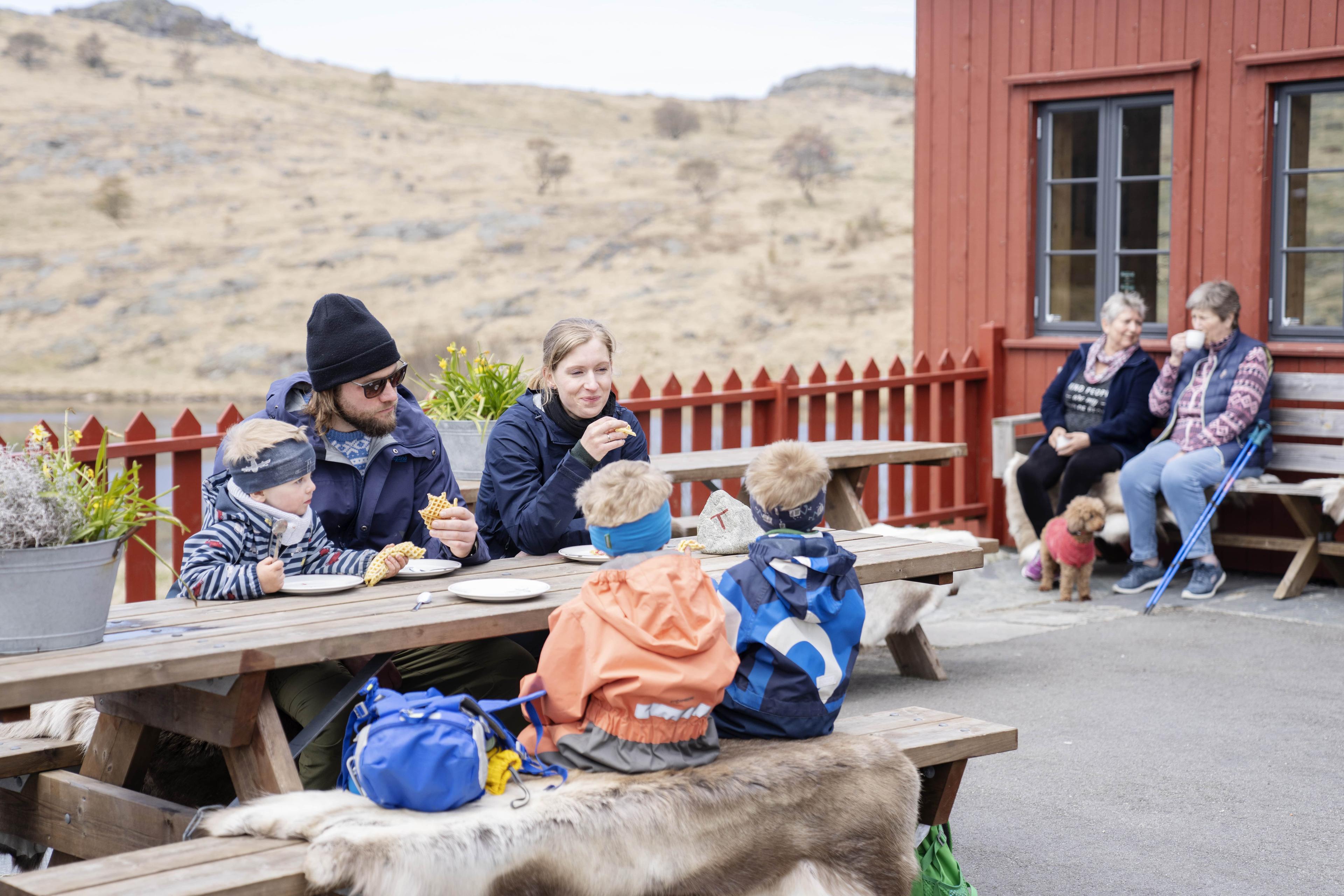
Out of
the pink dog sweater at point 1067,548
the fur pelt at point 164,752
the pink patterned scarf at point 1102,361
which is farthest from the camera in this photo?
the pink patterned scarf at point 1102,361

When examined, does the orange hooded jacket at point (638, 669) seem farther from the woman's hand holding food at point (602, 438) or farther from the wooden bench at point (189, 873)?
the woman's hand holding food at point (602, 438)

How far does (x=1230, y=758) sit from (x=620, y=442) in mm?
2454

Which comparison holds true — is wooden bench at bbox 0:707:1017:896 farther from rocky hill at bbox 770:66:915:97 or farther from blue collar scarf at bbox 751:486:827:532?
rocky hill at bbox 770:66:915:97

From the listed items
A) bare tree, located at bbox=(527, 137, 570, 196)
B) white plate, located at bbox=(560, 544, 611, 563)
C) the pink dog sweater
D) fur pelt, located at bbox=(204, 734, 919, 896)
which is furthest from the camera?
bare tree, located at bbox=(527, 137, 570, 196)

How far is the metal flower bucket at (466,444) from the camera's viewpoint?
17.7 feet

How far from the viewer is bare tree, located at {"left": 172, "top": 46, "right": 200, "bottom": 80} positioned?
58.9 metres

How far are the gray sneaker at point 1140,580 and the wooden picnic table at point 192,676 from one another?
446 centimetres

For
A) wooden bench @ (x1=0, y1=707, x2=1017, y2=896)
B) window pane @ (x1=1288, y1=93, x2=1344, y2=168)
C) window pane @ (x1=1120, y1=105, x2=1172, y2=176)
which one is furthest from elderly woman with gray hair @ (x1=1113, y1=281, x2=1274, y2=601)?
wooden bench @ (x1=0, y1=707, x2=1017, y2=896)

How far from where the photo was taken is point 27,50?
184 ft

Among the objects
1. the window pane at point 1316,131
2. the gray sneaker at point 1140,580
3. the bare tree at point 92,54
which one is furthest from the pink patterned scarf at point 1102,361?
the bare tree at point 92,54

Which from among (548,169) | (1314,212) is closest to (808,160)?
(548,169)

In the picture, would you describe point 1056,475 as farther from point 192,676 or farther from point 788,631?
point 192,676

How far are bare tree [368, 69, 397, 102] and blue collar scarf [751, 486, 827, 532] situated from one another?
204 feet

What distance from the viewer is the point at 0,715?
276 cm
